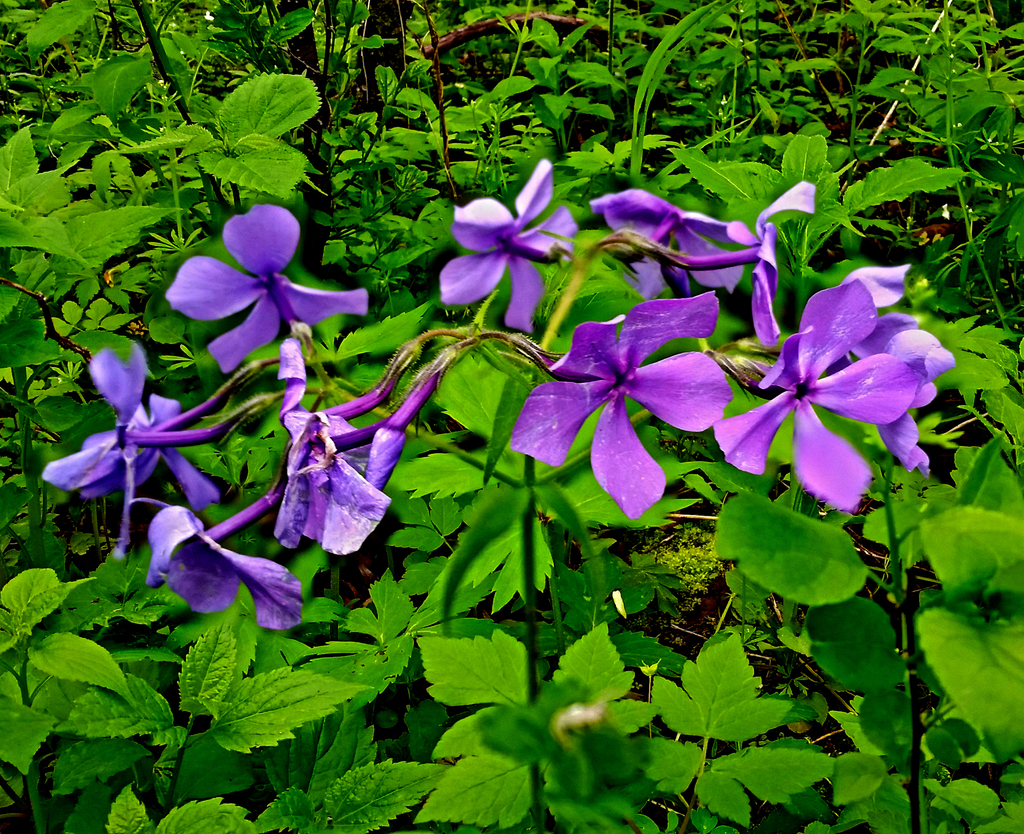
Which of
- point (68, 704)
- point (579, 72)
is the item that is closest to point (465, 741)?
point (68, 704)

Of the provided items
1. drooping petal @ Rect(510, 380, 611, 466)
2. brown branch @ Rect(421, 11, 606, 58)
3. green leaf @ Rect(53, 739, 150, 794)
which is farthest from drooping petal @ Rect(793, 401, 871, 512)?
brown branch @ Rect(421, 11, 606, 58)

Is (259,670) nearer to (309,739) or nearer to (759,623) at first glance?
(309,739)

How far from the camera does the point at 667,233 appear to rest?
108 cm

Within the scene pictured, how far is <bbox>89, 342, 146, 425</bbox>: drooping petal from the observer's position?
0.84 m

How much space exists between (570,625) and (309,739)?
644mm

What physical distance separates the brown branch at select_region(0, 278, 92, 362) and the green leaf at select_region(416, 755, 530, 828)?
135cm

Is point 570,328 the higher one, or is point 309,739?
point 570,328

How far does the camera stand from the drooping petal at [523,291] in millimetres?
997

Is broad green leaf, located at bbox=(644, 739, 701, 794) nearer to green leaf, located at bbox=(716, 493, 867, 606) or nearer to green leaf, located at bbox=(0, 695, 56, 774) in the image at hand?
green leaf, located at bbox=(716, 493, 867, 606)

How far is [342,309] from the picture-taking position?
3.13ft

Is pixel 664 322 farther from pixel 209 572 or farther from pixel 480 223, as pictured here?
pixel 209 572

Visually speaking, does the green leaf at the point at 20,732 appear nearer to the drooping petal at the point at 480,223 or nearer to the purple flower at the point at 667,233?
the drooping petal at the point at 480,223

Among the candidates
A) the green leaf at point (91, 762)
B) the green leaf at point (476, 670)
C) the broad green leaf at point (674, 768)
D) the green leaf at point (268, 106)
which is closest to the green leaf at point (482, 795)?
the green leaf at point (476, 670)

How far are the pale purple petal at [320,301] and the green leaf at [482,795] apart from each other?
0.67 meters
